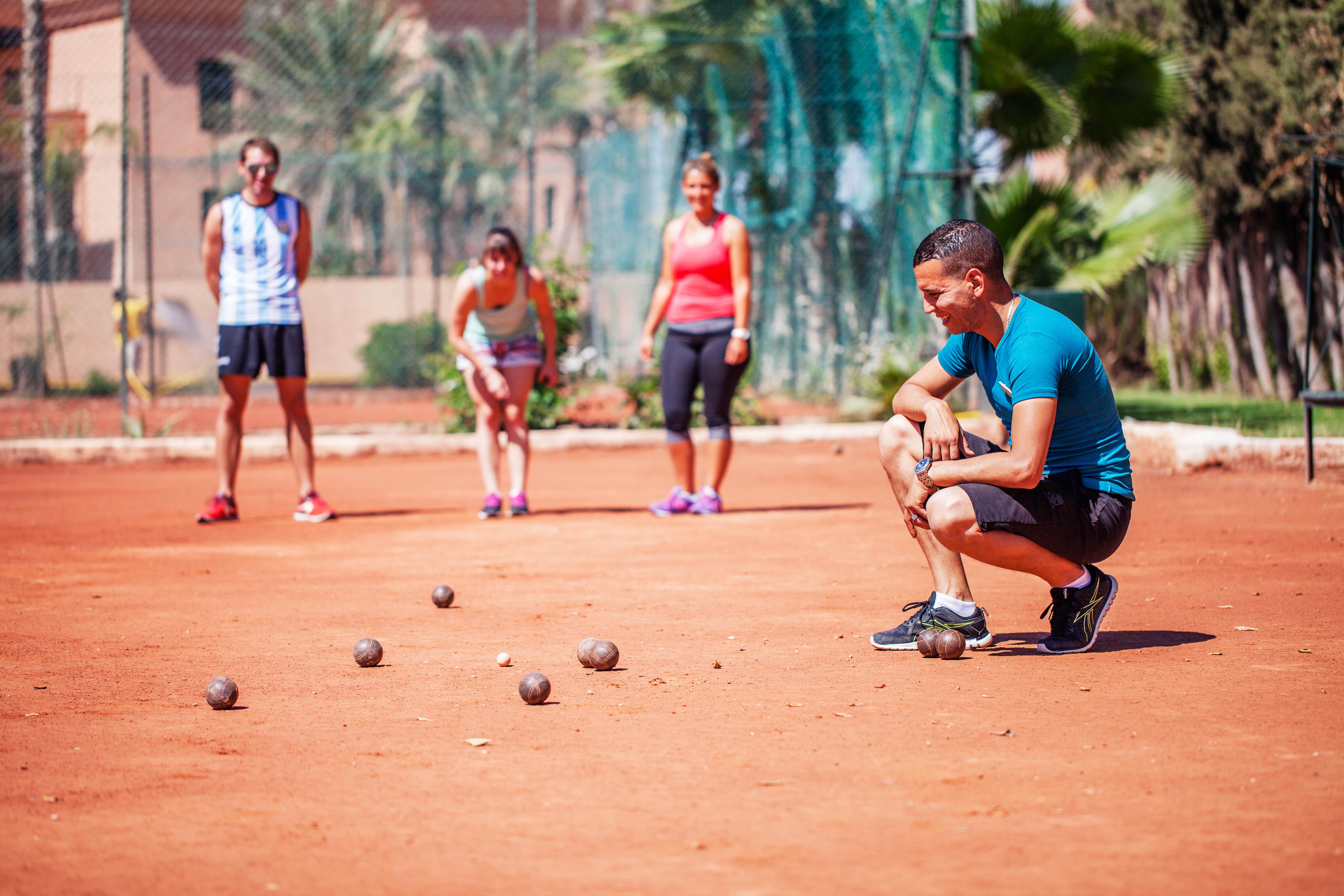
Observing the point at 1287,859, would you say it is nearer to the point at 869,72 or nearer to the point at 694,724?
the point at 694,724

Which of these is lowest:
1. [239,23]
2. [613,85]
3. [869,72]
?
[869,72]

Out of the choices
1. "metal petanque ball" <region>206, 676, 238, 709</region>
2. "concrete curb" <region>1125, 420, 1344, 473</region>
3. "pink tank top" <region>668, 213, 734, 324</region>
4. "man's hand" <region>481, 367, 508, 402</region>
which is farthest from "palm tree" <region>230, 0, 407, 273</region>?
"metal petanque ball" <region>206, 676, 238, 709</region>

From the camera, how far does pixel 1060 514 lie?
171 inches

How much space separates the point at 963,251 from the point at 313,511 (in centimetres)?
513

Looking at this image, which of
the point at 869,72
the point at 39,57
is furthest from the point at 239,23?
the point at 869,72

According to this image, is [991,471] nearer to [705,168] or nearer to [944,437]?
[944,437]

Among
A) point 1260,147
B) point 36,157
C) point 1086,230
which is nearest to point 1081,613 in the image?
point 1086,230

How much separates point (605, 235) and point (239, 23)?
1488 cm

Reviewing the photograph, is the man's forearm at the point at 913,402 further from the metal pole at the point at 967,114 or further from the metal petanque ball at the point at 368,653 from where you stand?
the metal pole at the point at 967,114

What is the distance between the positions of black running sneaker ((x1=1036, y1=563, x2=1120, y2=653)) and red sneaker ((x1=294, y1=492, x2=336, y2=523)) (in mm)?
4959

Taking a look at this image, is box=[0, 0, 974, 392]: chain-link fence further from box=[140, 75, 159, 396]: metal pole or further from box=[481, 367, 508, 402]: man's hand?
box=[481, 367, 508, 402]: man's hand

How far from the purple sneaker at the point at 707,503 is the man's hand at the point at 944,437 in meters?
3.85

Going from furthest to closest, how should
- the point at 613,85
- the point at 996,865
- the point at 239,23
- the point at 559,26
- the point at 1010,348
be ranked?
the point at 559,26 < the point at 239,23 < the point at 613,85 < the point at 1010,348 < the point at 996,865

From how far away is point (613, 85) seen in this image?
2203 centimetres
